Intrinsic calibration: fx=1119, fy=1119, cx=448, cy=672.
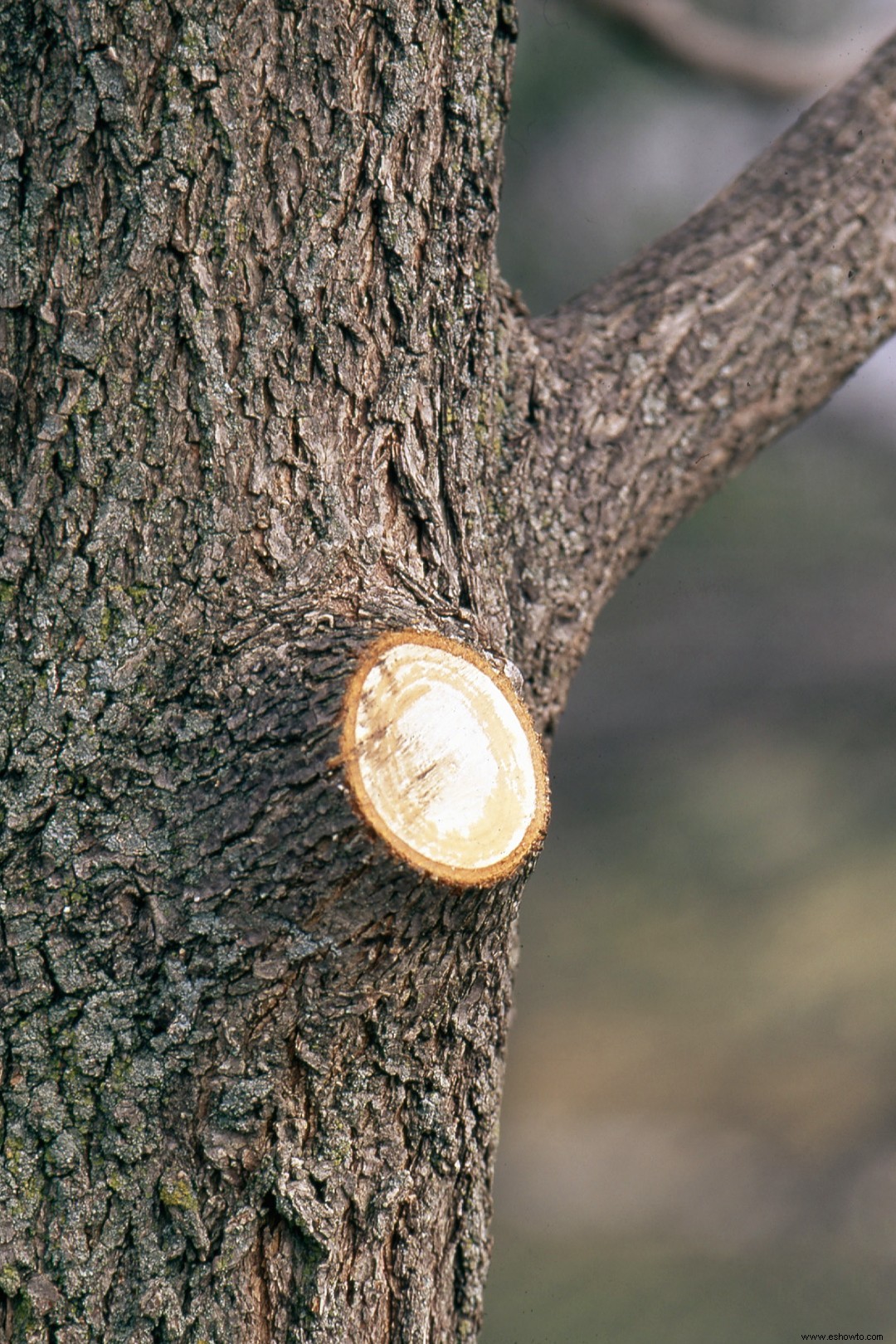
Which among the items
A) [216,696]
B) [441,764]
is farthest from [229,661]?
[441,764]

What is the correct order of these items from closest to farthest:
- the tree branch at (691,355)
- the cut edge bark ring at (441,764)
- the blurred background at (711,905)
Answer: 1. the cut edge bark ring at (441,764)
2. the tree branch at (691,355)
3. the blurred background at (711,905)

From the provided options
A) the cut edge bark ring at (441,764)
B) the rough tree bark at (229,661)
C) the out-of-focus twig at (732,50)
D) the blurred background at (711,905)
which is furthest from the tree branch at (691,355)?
the blurred background at (711,905)

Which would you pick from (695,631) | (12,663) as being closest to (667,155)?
(695,631)

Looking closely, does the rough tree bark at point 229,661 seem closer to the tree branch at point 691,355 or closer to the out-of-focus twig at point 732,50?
the tree branch at point 691,355

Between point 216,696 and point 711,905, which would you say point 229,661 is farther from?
point 711,905

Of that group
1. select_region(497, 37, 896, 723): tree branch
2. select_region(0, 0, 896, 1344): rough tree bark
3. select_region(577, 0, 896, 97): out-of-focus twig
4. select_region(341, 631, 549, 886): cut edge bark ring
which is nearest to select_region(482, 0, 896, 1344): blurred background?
select_region(577, 0, 896, 97): out-of-focus twig

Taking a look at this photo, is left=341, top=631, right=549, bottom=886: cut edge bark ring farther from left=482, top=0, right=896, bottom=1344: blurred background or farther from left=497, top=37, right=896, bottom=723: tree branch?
left=482, top=0, right=896, bottom=1344: blurred background
